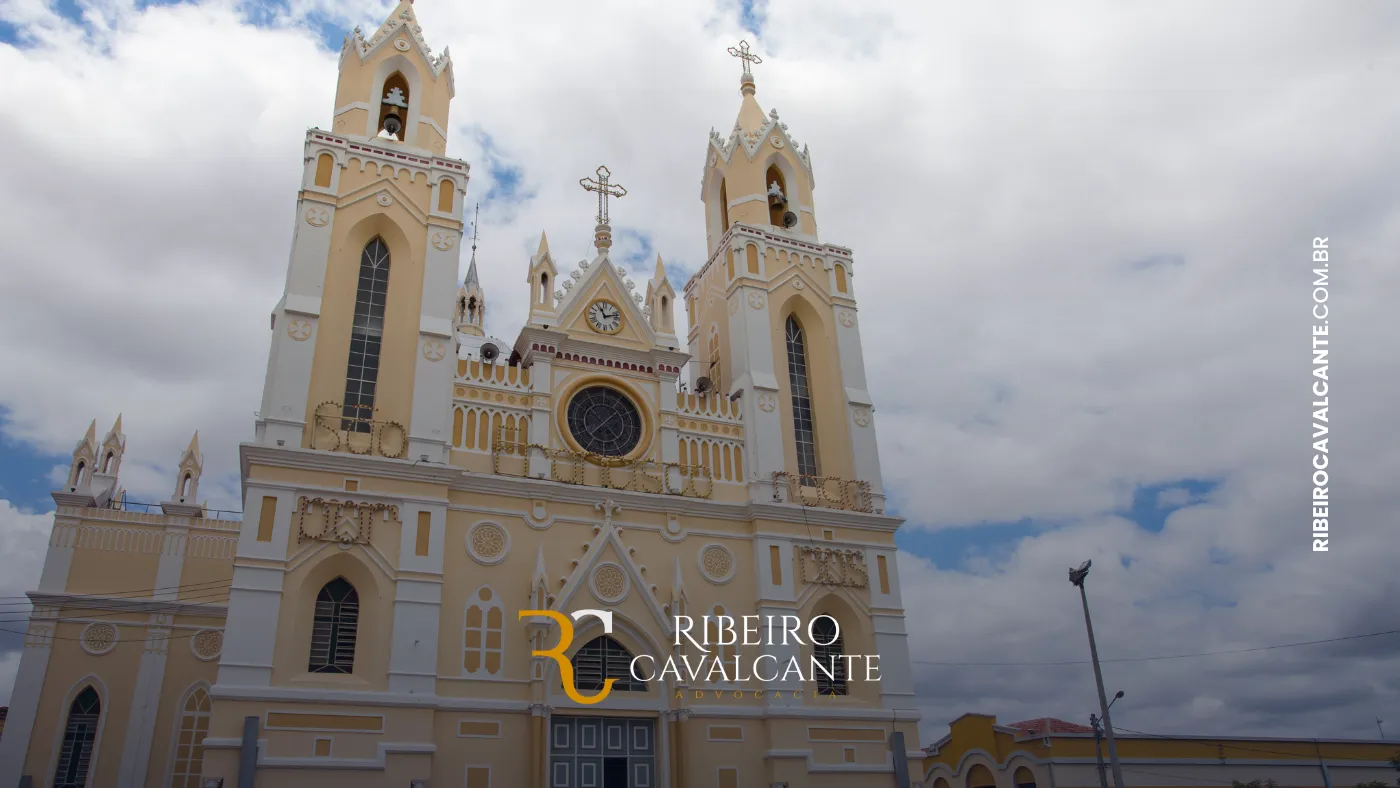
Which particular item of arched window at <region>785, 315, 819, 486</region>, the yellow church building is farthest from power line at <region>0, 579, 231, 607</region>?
arched window at <region>785, 315, 819, 486</region>

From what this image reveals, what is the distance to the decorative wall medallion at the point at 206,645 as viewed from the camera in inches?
1191

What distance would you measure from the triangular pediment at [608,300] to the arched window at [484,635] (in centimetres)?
774

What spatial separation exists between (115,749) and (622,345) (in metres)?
18.1

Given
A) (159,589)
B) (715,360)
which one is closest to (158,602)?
(159,589)

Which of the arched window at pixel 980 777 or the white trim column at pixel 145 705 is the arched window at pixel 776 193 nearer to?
the arched window at pixel 980 777

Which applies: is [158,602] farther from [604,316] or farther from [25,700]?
[604,316]

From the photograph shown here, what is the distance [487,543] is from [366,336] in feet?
19.9

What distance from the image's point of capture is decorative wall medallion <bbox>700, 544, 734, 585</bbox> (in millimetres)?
25844

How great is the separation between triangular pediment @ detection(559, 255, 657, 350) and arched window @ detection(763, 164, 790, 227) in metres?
6.70

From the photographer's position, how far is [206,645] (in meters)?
30.4

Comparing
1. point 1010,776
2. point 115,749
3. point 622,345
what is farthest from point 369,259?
point 1010,776

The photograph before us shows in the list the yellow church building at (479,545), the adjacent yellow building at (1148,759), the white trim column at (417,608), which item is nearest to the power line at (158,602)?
the yellow church building at (479,545)

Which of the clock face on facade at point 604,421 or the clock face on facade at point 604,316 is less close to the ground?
the clock face on facade at point 604,316

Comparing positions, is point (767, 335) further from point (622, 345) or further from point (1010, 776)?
point (1010, 776)
